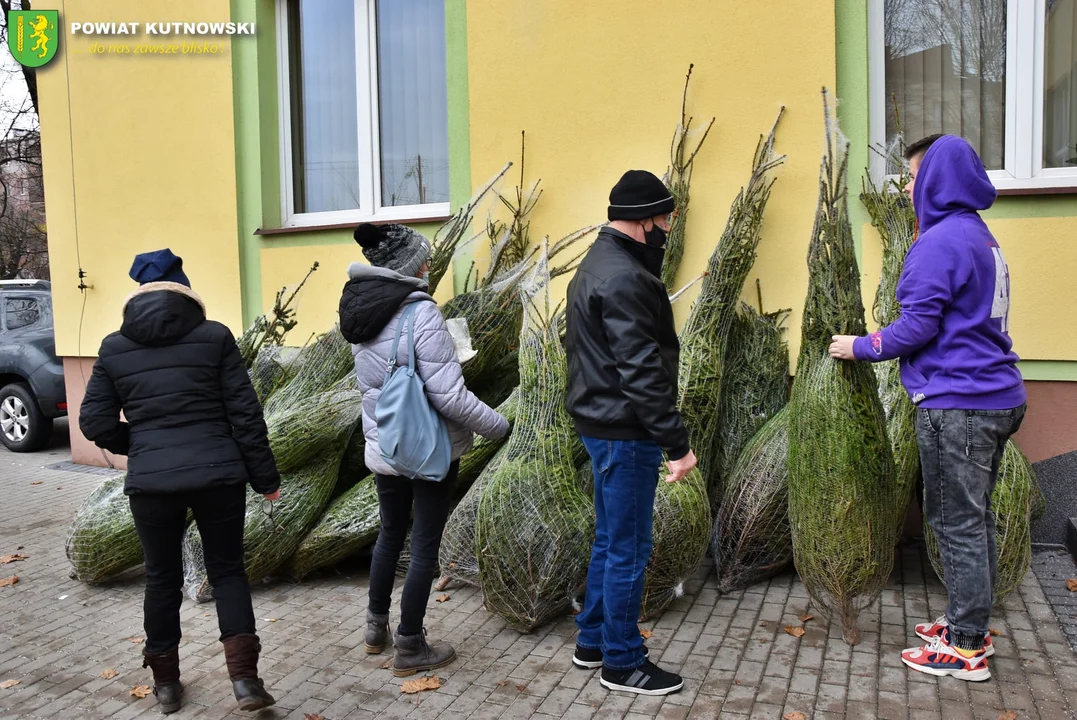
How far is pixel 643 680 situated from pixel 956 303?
1.82 metres

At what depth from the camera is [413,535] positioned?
365 cm

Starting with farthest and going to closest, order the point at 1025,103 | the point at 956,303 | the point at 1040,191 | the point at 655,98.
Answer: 1. the point at 655,98
2. the point at 1025,103
3. the point at 1040,191
4. the point at 956,303

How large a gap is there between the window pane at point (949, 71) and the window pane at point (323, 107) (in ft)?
13.3

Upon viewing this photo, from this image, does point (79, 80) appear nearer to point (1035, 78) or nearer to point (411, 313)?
point (411, 313)

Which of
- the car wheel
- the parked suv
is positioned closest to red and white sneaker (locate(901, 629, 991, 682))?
the parked suv

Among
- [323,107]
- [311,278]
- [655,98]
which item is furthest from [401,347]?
[323,107]

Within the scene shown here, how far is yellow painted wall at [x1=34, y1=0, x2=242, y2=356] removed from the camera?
7.39m

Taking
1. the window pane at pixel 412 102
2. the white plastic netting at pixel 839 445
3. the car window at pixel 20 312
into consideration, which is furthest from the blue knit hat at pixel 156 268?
the car window at pixel 20 312

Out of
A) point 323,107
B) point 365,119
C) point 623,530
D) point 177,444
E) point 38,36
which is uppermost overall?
point 38,36

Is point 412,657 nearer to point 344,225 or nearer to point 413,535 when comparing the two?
point 413,535

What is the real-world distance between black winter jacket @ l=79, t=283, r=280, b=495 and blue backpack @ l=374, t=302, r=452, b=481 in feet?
1.53

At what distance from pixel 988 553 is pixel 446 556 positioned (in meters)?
2.56

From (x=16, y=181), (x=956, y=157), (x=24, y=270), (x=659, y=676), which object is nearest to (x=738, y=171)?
(x=956, y=157)

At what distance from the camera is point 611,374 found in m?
3.26
